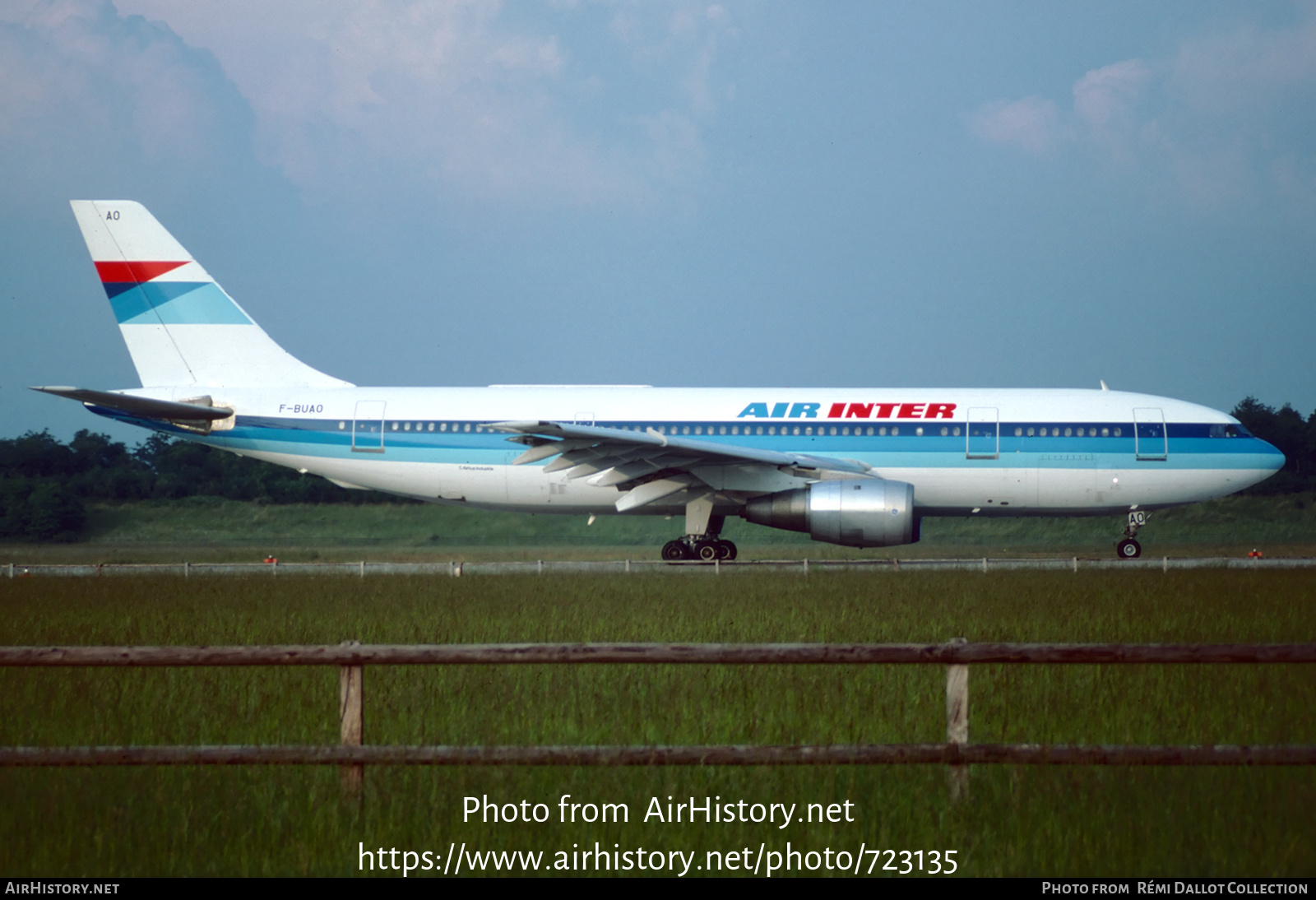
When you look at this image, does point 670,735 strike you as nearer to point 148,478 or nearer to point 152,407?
point 152,407

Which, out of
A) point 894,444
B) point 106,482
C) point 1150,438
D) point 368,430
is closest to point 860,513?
point 894,444

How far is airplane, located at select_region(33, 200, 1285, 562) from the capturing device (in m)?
21.4

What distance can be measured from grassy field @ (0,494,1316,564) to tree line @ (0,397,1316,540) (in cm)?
127

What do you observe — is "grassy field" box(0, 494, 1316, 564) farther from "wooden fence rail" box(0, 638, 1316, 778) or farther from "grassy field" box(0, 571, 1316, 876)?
"wooden fence rail" box(0, 638, 1316, 778)

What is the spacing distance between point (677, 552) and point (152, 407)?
34.5 ft

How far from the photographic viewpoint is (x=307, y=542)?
33906mm

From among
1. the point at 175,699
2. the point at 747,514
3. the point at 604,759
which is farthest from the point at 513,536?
the point at 604,759

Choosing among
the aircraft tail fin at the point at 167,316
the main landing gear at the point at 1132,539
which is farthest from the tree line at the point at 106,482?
the main landing gear at the point at 1132,539

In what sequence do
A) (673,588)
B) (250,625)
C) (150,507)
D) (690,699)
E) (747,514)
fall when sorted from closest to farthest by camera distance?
(690,699), (250,625), (673,588), (747,514), (150,507)

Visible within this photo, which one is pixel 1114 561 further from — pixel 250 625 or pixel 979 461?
pixel 250 625

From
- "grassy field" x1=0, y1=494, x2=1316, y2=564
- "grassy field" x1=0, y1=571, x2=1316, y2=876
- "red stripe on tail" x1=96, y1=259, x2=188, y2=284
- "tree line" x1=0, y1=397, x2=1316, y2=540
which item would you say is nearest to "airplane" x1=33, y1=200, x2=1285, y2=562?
"red stripe on tail" x1=96, y1=259, x2=188, y2=284

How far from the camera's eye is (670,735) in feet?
23.7
